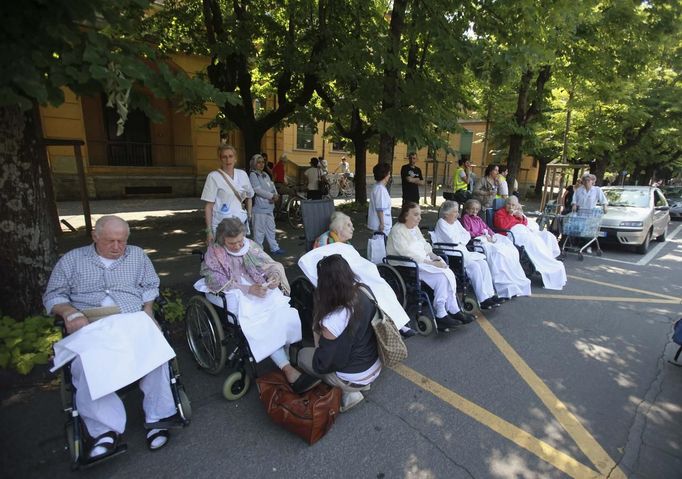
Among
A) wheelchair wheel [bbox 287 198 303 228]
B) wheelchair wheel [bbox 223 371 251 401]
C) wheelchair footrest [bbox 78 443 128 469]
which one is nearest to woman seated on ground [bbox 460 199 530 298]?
wheelchair wheel [bbox 223 371 251 401]

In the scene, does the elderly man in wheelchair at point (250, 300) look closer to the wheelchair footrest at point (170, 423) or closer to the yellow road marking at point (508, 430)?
the wheelchair footrest at point (170, 423)

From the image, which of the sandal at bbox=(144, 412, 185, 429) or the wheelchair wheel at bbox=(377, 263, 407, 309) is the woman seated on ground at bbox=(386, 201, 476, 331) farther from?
the sandal at bbox=(144, 412, 185, 429)

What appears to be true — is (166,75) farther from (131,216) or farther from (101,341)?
(131,216)

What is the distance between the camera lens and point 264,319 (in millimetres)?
Answer: 2980

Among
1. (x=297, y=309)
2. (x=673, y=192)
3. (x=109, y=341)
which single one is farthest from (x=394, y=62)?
(x=673, y=192)

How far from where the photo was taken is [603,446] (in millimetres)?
2555

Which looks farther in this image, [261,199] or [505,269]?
[261,199]

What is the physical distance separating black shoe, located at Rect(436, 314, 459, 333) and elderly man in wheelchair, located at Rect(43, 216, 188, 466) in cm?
261

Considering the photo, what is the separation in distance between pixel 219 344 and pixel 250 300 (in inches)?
16.2

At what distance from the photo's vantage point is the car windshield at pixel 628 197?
8.98 meters

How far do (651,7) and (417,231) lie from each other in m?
6.99

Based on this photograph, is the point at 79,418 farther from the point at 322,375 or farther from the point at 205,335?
the point at 322,375

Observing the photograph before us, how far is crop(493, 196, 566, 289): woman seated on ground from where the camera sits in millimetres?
5773

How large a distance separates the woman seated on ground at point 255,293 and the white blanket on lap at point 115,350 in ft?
2.14
